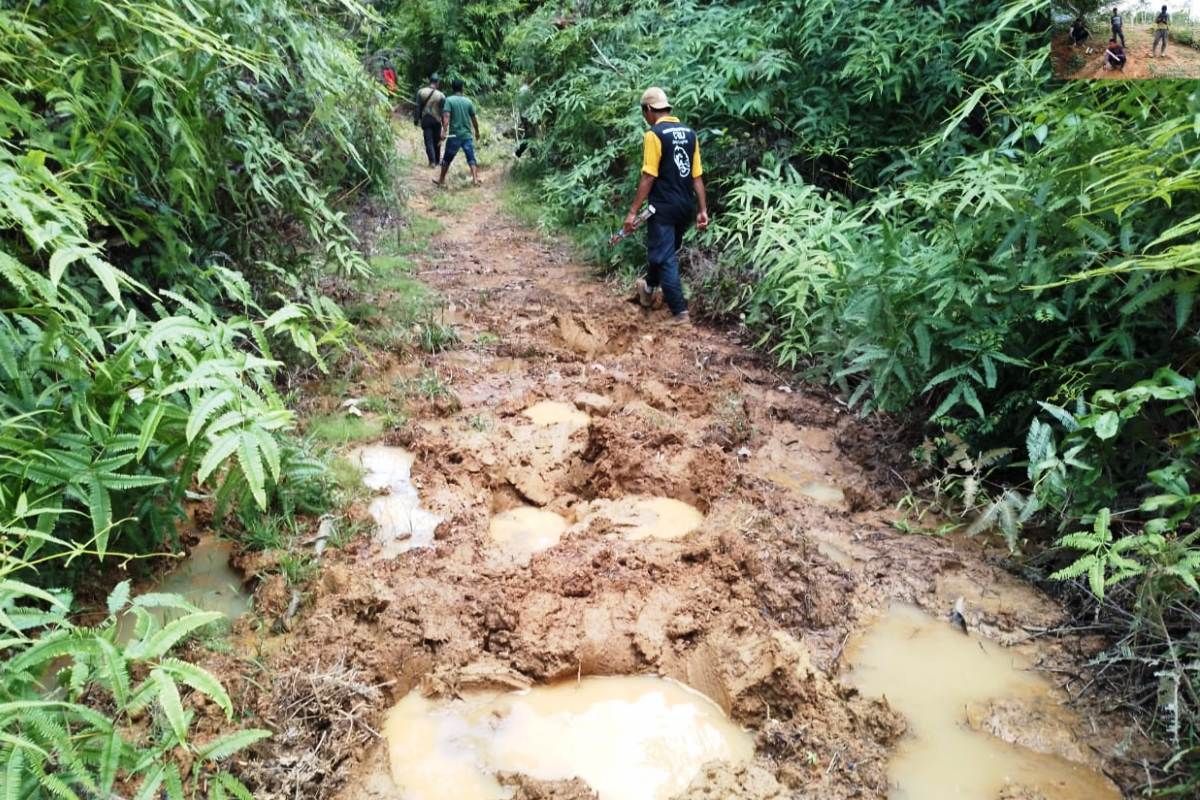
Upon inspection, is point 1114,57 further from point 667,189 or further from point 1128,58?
point 667,189

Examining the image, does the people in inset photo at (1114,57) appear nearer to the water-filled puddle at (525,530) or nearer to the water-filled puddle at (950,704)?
the water-filled puddle at (950,704)

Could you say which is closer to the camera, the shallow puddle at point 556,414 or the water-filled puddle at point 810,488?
the water-filled puddle at point 810,488

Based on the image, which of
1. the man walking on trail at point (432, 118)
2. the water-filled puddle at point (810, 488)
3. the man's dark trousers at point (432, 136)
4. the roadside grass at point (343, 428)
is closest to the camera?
the water-filled puddle at point (810, 488)

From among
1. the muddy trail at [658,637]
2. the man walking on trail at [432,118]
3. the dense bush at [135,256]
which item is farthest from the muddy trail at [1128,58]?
the man walking on trail at [432,118]

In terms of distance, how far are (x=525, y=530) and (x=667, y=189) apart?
3311mm

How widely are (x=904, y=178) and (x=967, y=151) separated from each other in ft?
1.77

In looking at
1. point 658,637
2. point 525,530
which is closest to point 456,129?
point 525,530

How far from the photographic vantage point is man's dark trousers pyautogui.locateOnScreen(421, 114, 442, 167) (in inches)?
455

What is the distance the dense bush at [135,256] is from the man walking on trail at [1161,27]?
6158 millimetres

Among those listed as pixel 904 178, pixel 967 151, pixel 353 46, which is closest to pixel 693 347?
pixel 904 178

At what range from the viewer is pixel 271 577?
2902 mm

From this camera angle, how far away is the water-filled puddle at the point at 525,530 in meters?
3.31

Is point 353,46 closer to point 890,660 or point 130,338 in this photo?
point 130,338

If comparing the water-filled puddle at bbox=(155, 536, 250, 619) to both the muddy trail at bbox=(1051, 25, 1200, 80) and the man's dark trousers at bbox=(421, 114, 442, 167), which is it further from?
the man's dark trousers at bbox=(421, 114, 442, 167)
